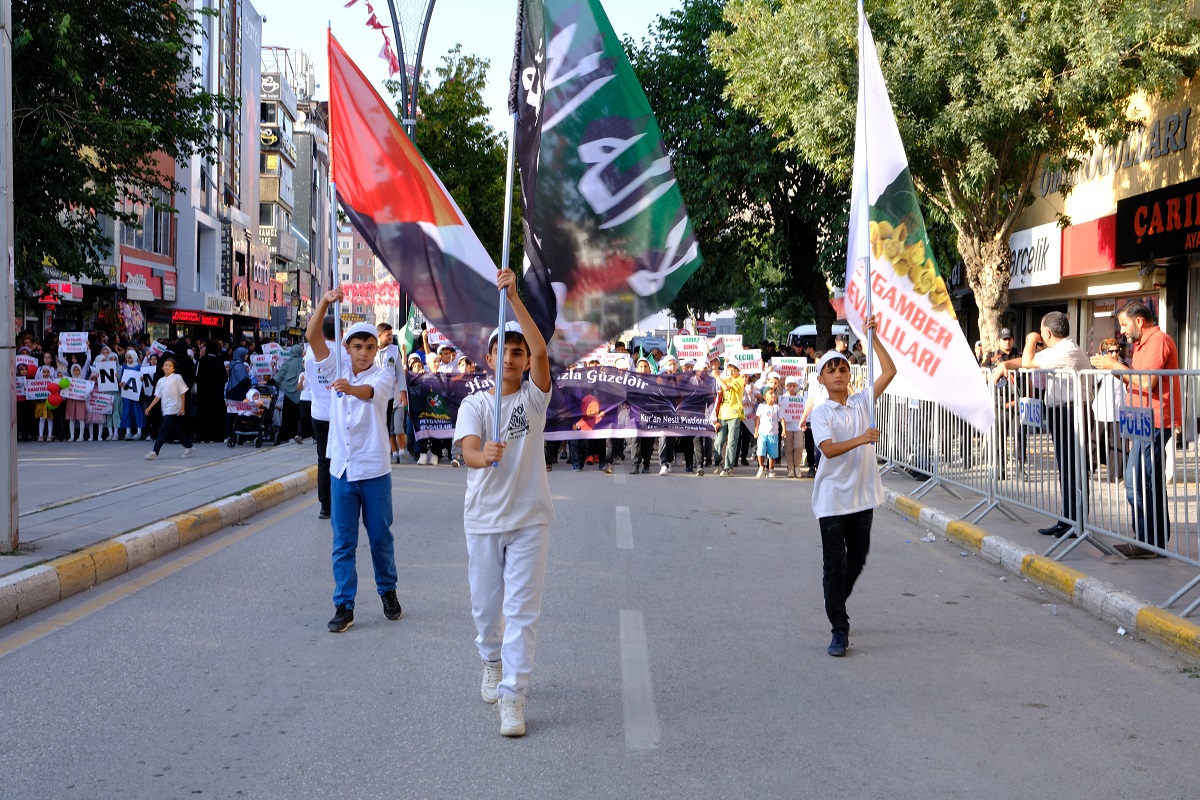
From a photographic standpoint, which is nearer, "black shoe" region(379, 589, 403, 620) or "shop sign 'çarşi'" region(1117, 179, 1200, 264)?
"black shoe" region(379, 589, 403, 620)

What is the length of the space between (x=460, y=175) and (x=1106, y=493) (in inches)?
981

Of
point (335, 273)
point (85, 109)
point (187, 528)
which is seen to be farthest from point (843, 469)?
point (85, 109)

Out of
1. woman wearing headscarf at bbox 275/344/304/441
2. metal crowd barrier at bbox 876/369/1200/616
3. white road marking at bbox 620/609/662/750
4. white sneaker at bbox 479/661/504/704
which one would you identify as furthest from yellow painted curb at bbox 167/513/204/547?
woman wearing headscarf at bbox 275/344/304/441

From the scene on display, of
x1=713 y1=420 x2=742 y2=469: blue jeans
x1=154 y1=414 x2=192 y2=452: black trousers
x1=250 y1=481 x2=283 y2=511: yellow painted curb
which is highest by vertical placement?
x1=154 y1=414 x2=192 y2=452: black trousers

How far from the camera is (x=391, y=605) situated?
7324mm

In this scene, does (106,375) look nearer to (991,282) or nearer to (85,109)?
(85,109)

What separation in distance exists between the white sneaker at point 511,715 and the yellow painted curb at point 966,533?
264 inches

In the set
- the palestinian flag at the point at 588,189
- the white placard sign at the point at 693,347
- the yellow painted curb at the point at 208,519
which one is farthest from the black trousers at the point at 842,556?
the white placard sign at the point at 693,347

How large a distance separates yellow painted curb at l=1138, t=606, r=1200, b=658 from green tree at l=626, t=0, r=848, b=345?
848 inches

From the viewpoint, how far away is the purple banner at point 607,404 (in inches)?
729

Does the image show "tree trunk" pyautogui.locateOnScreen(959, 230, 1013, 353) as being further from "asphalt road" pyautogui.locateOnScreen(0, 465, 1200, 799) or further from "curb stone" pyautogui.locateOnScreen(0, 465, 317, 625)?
"curb stone" pyautogui.locateOnScreen(0, 465, 317, 625)

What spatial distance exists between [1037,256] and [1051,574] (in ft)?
54.9

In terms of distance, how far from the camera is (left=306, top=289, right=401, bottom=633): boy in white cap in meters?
7.17

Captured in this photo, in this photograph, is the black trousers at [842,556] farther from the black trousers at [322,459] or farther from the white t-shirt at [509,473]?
the black trousers at [322,459]
